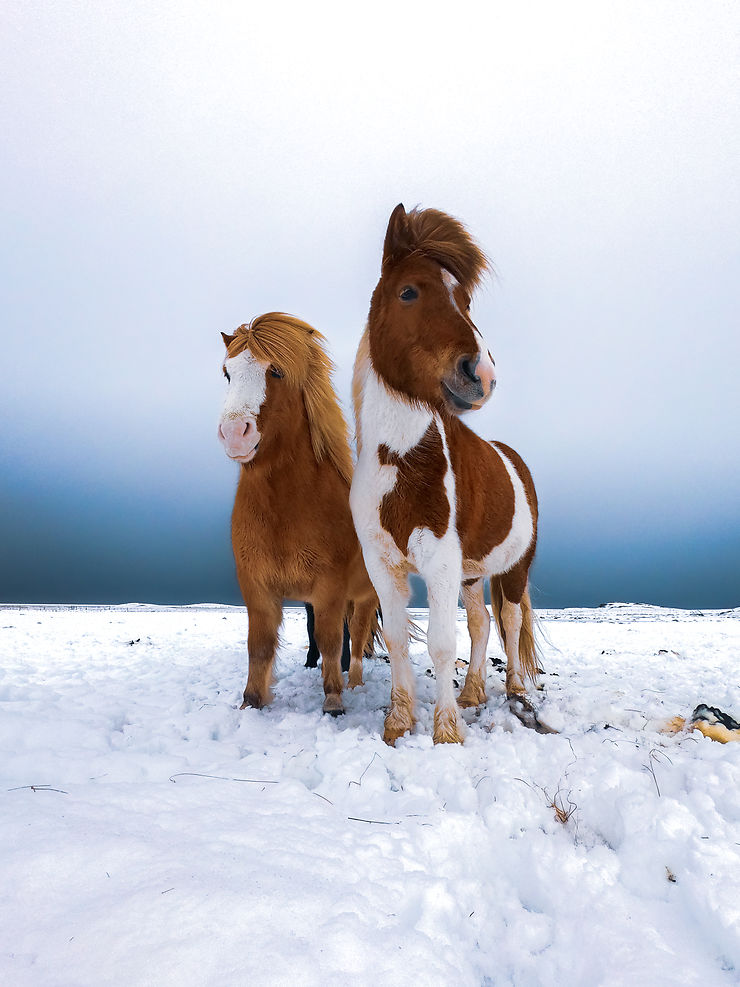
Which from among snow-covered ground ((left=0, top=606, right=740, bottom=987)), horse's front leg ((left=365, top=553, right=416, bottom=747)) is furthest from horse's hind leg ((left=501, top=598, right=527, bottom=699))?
horse's front leg ((left=365, top=553, right=416, bottom=747))

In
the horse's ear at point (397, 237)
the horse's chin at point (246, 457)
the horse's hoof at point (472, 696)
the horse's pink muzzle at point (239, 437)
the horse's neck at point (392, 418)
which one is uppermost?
the horse's ear at point (397, 237)

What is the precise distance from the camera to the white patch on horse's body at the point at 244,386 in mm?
3051

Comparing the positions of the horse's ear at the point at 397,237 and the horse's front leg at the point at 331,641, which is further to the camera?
the horse's front leg at the point at 331,641

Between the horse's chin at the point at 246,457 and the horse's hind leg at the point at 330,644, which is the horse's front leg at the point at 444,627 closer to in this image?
the horse's hind leg at the point at 330,644

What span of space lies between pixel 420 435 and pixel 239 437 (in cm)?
109

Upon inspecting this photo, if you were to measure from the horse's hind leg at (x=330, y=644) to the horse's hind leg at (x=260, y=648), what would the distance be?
1.06ft

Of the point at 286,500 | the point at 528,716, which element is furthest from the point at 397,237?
the point at 528,716

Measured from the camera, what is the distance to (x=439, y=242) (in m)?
2.96

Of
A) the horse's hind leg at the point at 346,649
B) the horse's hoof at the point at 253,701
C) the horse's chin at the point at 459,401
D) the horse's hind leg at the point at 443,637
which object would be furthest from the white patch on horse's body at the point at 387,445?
the horse's hind leg at the point at 346,649

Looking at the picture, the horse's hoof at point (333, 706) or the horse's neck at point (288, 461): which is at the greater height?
the horse's neck at point (288, 461)

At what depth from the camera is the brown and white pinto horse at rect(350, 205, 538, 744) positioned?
9.14 feet

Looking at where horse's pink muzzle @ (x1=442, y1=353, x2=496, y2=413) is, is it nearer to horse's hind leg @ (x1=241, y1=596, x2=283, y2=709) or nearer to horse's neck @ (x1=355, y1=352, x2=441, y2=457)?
horse's neck @ (x1=355, y1=352, x2=441, y2=457)

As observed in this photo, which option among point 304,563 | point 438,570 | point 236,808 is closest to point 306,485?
point 304,563

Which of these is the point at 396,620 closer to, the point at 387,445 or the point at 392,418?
the point at 387,445
